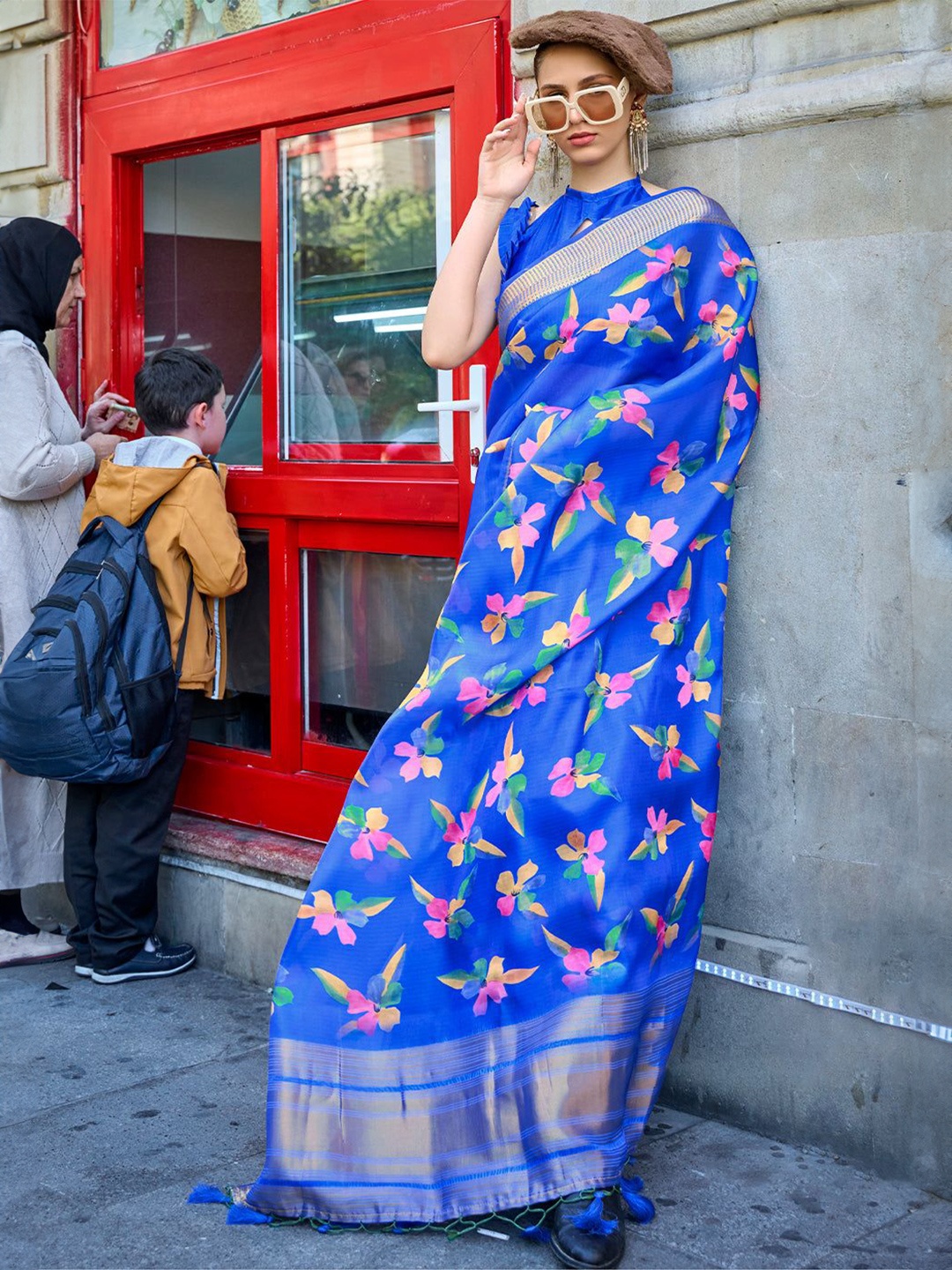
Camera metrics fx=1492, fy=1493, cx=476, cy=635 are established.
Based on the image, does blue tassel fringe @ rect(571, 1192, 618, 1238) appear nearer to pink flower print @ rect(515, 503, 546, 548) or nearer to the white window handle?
pink flower print @ rect(515, 503, 546, 548)

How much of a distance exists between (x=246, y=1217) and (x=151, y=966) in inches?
58.8

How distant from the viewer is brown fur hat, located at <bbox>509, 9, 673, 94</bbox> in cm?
275

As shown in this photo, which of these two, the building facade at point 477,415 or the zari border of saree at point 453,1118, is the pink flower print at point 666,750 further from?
the zari border of saree at point 453,1118

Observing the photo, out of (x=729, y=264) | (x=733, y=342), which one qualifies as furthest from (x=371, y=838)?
(x=729, y=264)

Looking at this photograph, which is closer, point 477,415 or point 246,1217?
point 246,1217

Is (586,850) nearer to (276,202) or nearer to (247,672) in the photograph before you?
(247,672)

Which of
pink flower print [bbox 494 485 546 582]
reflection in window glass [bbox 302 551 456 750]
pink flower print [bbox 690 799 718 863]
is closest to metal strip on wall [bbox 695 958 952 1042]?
pink flower print [bbox 690 799 718 863]

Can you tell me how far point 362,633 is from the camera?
402 cm

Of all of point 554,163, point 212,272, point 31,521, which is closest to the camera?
point 554,163

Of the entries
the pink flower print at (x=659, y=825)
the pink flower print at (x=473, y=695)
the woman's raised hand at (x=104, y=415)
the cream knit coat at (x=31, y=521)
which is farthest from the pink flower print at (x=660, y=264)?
the woman's raised hand at (x=104, y=415)

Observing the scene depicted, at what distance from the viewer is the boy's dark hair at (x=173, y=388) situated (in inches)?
161

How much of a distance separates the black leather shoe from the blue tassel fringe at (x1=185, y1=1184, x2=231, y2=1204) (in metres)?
0.62

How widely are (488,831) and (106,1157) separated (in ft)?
3.46

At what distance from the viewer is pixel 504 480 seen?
2812 millimetres
